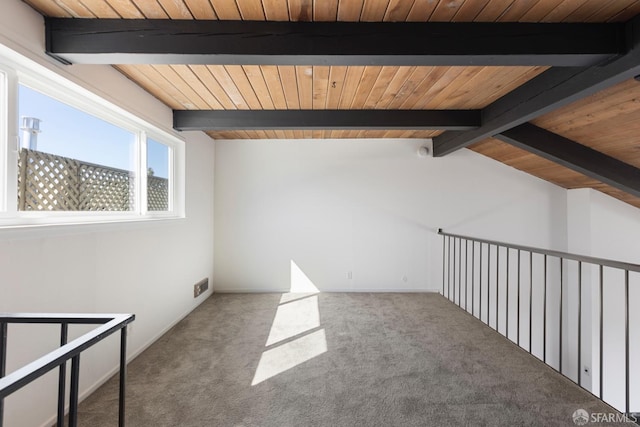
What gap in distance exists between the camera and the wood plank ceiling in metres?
1.44

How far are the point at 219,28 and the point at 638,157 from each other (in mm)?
3628

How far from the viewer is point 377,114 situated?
2820 mm

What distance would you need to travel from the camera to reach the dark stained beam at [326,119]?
2.81m

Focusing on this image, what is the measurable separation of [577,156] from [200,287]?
167 inches

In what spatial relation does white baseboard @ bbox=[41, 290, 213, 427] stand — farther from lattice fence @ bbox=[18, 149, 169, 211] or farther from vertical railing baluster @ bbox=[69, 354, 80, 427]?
vertical railing baluster @ bbox=[69, 354, 80, 427]

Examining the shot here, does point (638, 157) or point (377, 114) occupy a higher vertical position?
point (377, 114)

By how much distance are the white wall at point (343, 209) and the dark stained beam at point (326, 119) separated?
1.14m

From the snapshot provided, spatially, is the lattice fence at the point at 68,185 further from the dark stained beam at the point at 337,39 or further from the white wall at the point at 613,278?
the white wall at the point at 613,278

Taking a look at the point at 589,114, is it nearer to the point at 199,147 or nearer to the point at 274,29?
the point at 274,29

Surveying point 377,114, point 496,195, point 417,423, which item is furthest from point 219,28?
point 496,195

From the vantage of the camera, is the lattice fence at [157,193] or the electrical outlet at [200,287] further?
the electrical outlet at [200,287]

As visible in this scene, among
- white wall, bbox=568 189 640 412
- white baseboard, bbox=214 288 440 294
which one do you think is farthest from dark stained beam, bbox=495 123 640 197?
white baseboard, bbox=214 288 440 294

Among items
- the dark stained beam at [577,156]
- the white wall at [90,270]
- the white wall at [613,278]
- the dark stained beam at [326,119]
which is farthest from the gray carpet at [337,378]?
the white wall at [613,278]

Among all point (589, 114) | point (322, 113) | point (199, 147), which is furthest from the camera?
point (199, 147)
